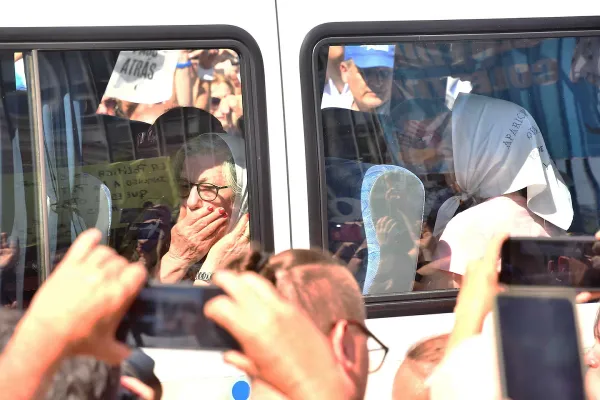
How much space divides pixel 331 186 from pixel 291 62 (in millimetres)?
451

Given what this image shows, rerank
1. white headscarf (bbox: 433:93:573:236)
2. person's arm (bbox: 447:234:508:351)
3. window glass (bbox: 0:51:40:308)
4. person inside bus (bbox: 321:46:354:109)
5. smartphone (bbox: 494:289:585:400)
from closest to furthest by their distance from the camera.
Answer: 1. smartphone (bbox: 494:289:585:400)
2. person's arm (bbox: 447:234:508:351)
3. window glass (bbox: 0:51:40:308)
4. person inside bus (bbox: 321:46:354:109)
5. white headscarf (bbox: 433:93:573:236)

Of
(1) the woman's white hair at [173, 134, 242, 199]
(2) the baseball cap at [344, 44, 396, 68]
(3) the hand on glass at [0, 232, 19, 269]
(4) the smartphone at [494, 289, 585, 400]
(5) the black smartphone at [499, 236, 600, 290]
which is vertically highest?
(2) the baseball cap at [344, 44, 396, 68]

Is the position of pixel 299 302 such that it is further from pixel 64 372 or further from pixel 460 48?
pixel 460 48

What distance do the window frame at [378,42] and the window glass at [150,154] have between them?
0.23 m

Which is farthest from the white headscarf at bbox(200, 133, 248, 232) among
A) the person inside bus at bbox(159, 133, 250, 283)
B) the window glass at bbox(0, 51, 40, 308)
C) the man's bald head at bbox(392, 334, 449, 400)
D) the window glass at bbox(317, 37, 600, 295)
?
the man's bald head at bbox(392, 334, 449, 400)

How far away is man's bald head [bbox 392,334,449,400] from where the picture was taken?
221cm

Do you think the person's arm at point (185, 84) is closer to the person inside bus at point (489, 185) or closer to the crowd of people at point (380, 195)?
the crowd of people at point (380, 195)

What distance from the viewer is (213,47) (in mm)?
2861

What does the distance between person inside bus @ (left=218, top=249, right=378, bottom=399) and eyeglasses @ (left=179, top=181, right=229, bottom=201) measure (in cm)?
101

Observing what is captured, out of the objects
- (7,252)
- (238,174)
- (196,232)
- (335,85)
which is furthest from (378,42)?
(7,252)

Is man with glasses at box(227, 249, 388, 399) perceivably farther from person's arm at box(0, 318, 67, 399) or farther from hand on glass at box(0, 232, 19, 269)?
hand on glass at box(0, 232, 19, 269)

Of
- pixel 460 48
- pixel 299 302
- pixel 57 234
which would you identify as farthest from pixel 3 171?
pixel 460 48

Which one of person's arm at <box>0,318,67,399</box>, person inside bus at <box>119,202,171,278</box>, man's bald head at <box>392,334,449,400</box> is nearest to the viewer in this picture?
person's arm at <box>0,318,67,399</box>

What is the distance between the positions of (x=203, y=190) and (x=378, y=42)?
32.1 inches
